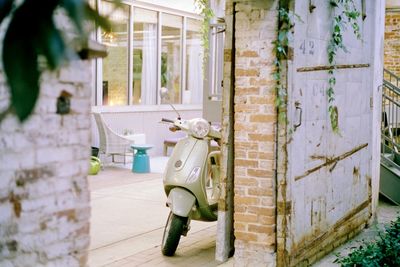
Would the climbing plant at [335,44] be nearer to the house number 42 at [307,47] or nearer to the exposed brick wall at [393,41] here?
the house number 42 at [307,47]

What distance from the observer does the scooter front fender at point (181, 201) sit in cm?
502

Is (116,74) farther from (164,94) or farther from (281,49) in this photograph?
(281,49)

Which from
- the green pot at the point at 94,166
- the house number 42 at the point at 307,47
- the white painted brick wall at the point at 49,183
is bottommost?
the green pot at the point at 94,166

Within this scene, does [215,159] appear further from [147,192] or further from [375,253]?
[147,192]

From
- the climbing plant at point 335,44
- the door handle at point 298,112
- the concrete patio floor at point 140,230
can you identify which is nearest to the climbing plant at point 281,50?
the door handle at point 298,112

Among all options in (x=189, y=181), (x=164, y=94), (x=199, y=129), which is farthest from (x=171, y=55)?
(x=189, y=181)

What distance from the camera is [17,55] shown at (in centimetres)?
68

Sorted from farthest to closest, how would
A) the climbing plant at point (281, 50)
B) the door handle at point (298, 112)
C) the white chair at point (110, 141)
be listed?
the white chair at point (110, 141), the door handle at point (298, 112), the climbing plant at point (281, 50)

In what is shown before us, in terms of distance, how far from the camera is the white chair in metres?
10.8

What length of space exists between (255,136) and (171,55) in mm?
9699

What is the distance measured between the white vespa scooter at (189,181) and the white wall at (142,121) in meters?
6.21

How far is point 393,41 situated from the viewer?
12.5m

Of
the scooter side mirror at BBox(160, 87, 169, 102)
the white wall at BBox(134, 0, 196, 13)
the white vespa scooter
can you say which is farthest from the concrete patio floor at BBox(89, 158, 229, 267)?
the white wall at BBox(134, 0, 196, 13)

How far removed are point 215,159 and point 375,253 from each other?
1.64 meters
